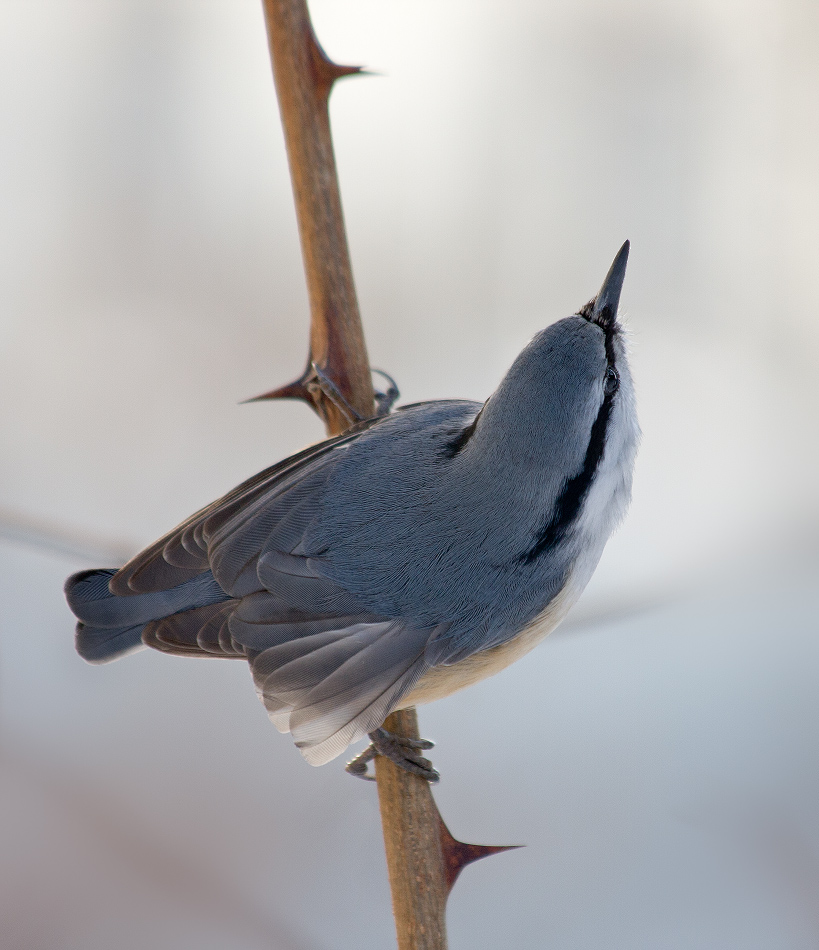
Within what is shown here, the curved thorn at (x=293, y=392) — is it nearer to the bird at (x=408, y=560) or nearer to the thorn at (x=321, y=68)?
the bird at (x=408, y=560)

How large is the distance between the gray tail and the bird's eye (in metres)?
0.38

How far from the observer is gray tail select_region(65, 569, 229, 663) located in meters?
0.81

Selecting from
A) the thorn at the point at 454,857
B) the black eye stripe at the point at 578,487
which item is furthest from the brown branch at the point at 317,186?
the thorn at the point at 454,857

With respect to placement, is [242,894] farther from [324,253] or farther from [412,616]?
[324,253]

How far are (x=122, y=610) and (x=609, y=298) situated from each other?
0.51 metres

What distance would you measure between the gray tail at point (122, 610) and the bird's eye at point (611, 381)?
38 centimetres

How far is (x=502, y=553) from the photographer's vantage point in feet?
2.51

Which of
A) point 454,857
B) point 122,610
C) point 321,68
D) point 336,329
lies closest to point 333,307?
point 336,329

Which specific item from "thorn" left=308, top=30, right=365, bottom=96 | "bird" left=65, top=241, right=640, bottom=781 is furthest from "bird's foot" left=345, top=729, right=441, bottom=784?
"thorn" left=308, top=30, right=365, bottom=96

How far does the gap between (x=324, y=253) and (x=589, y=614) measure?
0.74m

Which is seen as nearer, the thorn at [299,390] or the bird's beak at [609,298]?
the bird's beak at [609,298]

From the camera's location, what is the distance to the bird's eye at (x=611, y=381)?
0.74m

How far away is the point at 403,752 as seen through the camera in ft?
2.68

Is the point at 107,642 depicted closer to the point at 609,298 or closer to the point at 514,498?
the point at 514,498
